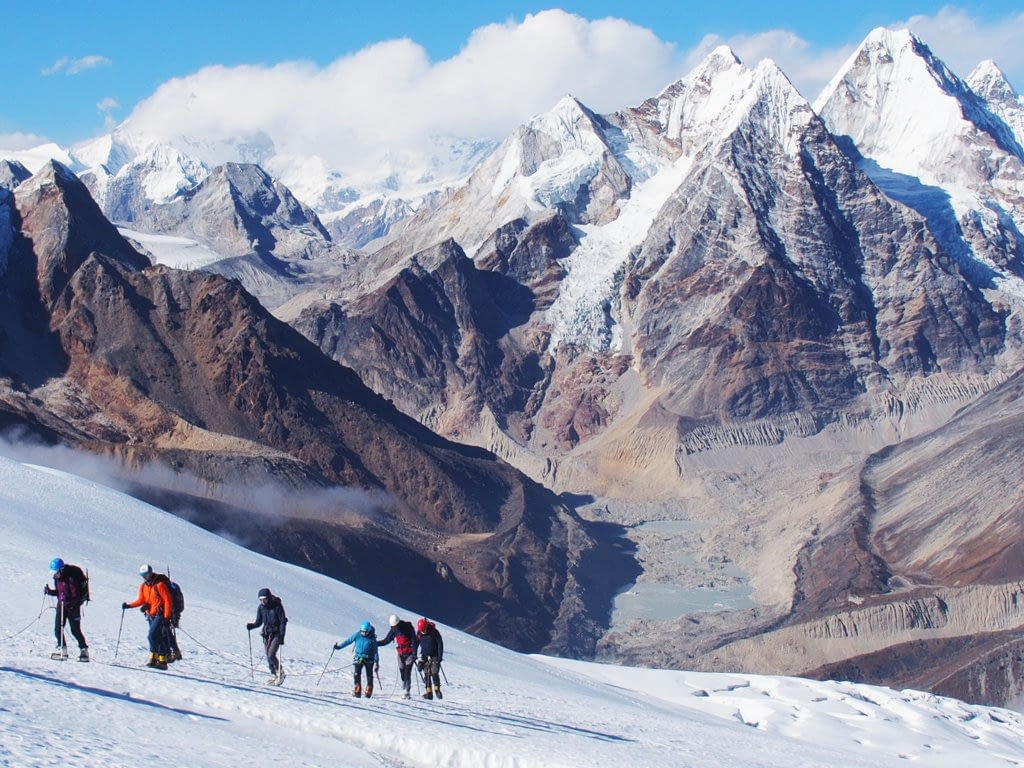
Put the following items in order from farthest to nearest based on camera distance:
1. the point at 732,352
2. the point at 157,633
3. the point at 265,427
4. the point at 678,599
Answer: the point at 732,352
the point at 265,427
the point at 678,599
the point at 157,633

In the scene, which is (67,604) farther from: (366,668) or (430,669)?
(430,669)

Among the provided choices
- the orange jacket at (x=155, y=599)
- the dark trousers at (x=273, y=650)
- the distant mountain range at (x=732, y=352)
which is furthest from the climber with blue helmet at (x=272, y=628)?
the distant mountain range at (x=732, y=352)

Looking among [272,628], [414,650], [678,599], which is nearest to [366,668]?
[414,650]

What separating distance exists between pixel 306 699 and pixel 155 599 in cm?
289

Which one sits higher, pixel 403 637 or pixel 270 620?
pixel 403 637

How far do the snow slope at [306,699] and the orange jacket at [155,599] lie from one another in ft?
3.14

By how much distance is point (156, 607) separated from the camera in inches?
813

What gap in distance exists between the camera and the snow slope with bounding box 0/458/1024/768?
16547mm

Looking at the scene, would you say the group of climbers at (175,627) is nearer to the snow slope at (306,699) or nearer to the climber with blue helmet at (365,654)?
the climber with blue helmet at (365,654)

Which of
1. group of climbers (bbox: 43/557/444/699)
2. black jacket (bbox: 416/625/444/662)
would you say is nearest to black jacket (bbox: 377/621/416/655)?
group of climbers (bbox: 43/557/444/699)

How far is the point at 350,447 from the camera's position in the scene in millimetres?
101500

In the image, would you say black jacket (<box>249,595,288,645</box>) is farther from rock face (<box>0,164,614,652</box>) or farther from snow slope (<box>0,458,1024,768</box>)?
rock face (<box>0,164,614,652</box>)

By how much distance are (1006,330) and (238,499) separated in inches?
4806

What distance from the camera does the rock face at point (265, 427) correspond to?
267ft
